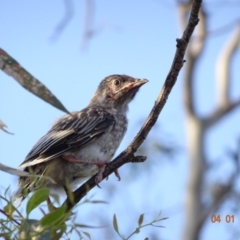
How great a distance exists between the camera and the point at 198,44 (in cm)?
1257

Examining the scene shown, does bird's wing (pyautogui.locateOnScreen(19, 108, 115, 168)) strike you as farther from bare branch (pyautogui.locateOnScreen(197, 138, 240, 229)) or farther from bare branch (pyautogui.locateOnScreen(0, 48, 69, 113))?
bare branch (pyautogui.locateOnScreen(197, 138, 240, 229))

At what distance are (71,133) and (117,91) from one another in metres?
1.05

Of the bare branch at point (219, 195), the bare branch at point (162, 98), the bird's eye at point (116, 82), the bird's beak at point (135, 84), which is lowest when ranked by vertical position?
the bare branch at point (162, 98)

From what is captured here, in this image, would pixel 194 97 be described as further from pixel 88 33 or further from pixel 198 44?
pixel 88 33

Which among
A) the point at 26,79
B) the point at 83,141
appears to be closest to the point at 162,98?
the point at 26,79

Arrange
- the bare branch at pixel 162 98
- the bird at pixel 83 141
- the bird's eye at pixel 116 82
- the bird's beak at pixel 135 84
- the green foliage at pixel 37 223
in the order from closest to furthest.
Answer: the green foliage at pixel 37 223 → the bare branch at pixel 162 98 → the bird at pixel 83 141 → the bird's beak at pixel 135 84 → the bird's eye at pixel 116 82

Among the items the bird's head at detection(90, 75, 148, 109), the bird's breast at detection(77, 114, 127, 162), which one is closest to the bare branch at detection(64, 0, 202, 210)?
the bird's breast at detection(77, 114, 127, 162)

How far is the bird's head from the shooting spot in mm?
5457

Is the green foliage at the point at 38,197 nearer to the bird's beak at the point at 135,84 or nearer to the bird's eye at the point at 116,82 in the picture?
the bird's beak at the point at 135,84

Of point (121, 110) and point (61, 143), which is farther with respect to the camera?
point (121, 110)

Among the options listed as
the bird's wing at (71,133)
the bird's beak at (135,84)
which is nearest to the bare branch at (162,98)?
the bird's wing at (71,133)

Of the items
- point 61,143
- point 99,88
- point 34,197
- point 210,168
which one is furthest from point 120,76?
point 210,168

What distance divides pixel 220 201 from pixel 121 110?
4856mm

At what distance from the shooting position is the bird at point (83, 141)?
165 inches
